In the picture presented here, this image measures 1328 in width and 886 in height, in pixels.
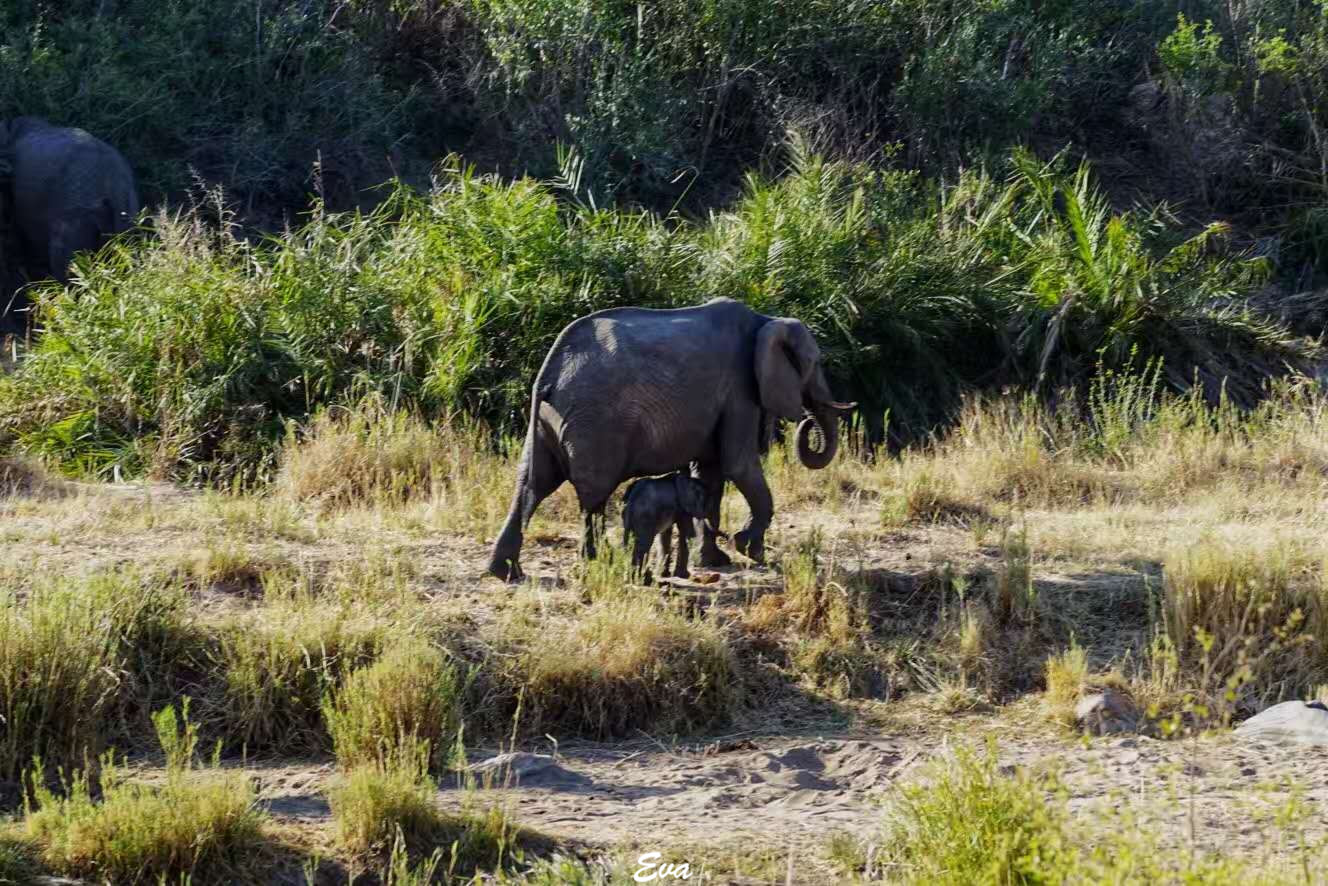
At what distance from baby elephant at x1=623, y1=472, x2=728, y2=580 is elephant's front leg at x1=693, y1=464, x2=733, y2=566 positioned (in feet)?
1.17

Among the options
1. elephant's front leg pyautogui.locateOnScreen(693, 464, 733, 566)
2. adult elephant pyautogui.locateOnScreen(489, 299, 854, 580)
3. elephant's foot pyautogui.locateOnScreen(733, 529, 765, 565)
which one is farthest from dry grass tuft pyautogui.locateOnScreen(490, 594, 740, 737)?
elephant's front leg pyautogui.locateOnScreen(693, 464, 733, 566)

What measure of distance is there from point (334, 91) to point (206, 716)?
38.6ft

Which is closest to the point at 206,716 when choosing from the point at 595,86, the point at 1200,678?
the point at 1200,678

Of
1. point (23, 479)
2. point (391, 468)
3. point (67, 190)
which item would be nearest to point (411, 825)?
point (391, 468)

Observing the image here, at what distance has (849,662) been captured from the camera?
8023 millimetres

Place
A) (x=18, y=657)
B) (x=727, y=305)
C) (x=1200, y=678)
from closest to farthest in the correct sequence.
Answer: (x=18, y=657) → (x=1200, y=678) → (x=727, y=305)

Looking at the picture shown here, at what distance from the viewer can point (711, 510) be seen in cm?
887

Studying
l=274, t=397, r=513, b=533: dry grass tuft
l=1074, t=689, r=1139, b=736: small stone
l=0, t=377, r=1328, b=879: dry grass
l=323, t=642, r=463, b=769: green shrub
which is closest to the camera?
l=323, t=642, r=463, b=769: green shrub

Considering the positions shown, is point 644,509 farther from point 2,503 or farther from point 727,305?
point 2,503

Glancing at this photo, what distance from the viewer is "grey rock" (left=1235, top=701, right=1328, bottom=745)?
277 inches

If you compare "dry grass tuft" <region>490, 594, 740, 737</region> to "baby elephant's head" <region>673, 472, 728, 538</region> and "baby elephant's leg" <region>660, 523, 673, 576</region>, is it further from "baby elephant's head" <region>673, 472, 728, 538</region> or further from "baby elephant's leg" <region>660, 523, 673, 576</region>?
"baby elephant's leg" <region>660, 523, 673, 576</region>

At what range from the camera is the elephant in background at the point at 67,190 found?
1543 centimetres

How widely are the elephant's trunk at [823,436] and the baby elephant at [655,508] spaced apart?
2.94ft
